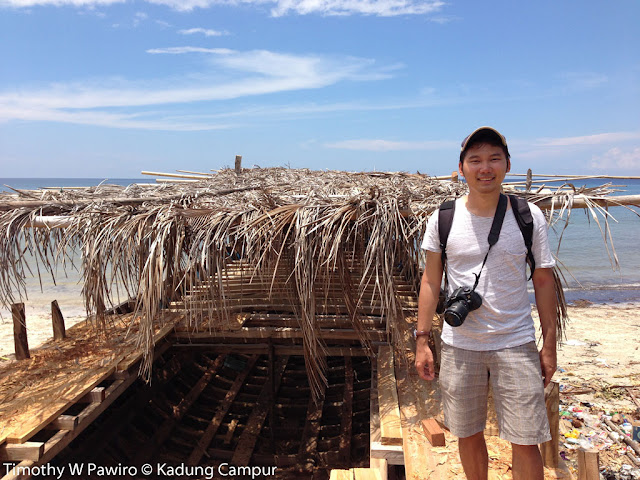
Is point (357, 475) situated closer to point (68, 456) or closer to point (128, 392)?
point (68, 456)

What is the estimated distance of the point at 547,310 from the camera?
5.95ft

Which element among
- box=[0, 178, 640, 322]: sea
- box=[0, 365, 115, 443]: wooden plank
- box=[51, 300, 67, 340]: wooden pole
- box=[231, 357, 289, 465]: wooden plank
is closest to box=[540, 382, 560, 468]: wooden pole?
box=[231, 357, 289, 465]: wooden plank

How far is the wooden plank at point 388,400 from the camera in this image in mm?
2742

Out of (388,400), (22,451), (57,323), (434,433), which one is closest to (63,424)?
(22,451)

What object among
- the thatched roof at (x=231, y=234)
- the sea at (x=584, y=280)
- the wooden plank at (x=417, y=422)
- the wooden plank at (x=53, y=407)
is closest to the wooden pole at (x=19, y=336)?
the thatched roof at (x=231, y=234)

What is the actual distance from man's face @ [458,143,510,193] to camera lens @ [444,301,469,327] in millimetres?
495

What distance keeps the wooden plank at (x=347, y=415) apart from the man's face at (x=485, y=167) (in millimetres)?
3415

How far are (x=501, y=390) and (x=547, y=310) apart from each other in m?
0.39

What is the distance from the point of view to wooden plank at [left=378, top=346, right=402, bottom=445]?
9.00 feet

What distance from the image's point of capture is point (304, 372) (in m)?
5.98

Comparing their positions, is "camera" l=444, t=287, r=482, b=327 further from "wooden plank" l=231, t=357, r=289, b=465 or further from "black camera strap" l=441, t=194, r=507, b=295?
"wooden plank" l=231, t=357, r=289, b=465

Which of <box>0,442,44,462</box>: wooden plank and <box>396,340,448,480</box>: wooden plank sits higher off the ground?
<box>396,340,448,480</box>: wooden plank

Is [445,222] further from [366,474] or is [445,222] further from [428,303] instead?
[366,474]

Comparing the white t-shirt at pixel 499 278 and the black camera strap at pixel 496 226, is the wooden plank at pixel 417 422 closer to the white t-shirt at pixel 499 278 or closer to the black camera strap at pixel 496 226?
the white t-shirt at pixel 499 278
